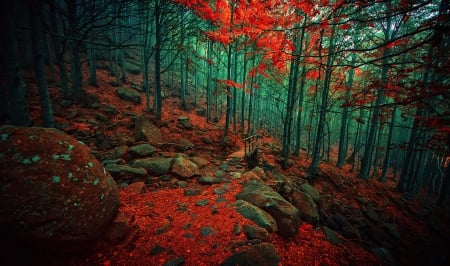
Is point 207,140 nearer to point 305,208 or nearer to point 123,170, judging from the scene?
point 123,170

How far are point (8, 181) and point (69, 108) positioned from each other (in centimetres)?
848

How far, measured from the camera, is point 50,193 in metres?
Result: 2.46

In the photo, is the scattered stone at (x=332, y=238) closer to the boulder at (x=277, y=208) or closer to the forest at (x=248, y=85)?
the forest at (x=248, y=85)

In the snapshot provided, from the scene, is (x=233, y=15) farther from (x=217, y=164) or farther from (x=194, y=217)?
(x=194, y=217)

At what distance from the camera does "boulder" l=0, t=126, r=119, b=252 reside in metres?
2.25

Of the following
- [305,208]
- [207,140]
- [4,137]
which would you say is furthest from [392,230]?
[4,137]

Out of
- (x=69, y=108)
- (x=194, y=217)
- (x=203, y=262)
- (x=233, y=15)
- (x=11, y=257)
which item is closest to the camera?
(x=11, y=257)

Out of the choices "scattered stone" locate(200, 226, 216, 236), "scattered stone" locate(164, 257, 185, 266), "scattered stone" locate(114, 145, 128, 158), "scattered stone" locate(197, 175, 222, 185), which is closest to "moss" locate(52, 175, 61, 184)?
"scattered stone" locate(164, 257, 185, 266)

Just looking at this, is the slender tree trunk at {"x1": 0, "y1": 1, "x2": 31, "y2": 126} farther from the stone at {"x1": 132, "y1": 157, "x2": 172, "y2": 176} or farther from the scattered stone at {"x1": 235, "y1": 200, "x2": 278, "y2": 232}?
the scattered stone at {"x1": 235, "y1": 200, "x2": 278, "y2": 232}

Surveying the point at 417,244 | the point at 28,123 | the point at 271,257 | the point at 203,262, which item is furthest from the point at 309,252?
the point at 28,123

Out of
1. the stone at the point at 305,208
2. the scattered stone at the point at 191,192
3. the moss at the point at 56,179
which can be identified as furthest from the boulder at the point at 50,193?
the stone at the point at 305,208

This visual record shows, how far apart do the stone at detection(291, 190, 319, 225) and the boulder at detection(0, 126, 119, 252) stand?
17.1 feet

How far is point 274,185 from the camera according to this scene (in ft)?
19.9

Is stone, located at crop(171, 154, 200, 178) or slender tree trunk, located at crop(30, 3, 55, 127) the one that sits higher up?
slender tree trunk, located at crop(30, 3, 55, 127)
